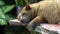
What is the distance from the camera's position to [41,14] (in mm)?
2893

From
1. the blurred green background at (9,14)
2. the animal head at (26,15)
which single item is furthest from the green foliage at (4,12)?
the animal head at (26,15)

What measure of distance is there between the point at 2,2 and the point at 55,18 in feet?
7.32

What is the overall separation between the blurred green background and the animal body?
2.94 feet

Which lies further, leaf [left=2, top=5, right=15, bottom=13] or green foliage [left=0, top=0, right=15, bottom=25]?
leaf [left=2, top=5, right=15, bottom=13]

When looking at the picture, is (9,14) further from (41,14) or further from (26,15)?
(41,14)

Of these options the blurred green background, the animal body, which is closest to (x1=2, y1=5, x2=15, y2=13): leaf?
the blurred green background

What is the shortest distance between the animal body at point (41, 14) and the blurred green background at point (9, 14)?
89 cm

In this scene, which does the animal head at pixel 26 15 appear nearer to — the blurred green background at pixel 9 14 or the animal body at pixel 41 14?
the animal body at pixel 41 14

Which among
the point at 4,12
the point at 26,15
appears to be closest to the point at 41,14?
the point at 26,15

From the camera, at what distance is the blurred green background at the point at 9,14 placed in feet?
13.0

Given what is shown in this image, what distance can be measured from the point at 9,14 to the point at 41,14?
1.78 metres

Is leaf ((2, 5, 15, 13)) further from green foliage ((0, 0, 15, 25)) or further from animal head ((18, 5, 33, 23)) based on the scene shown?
animal head ((18, 5, 33, 23))

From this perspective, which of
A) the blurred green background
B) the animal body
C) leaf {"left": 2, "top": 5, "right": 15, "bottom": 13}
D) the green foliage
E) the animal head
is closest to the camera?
the animal body

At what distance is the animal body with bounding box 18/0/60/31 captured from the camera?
2834mm
